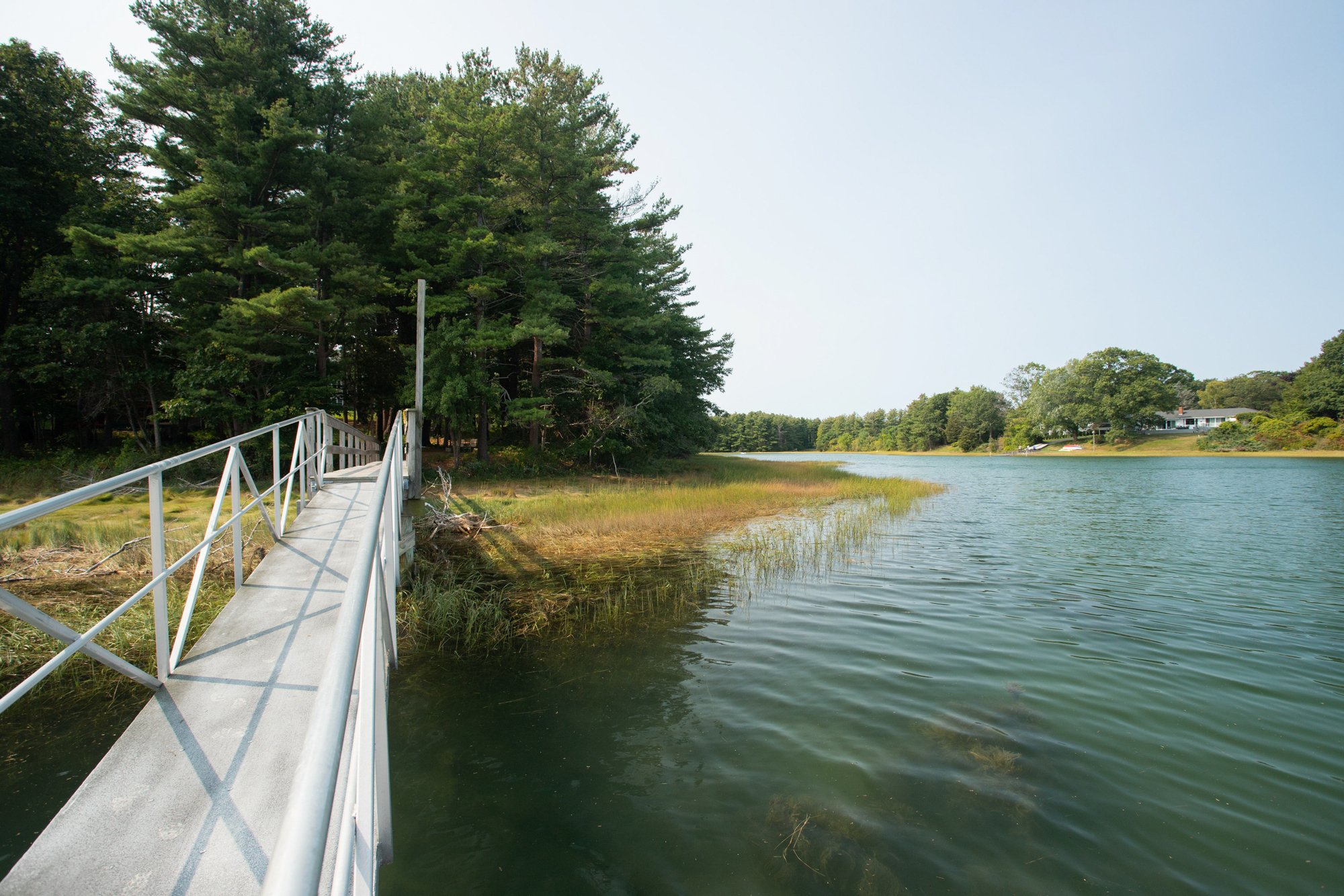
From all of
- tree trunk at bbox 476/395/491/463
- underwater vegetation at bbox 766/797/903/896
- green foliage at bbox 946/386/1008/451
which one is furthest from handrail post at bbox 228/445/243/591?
green foliage at bbox 946/386/1008/451

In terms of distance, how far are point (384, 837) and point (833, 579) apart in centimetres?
804

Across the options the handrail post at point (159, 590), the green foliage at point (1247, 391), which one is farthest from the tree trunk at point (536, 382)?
the green foliage at point (1247, 391)

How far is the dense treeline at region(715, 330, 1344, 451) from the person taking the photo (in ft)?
194

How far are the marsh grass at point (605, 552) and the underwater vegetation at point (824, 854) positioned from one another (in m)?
3.66

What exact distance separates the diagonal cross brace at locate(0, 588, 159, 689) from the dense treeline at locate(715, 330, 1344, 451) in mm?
33084

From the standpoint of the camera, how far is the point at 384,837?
94.1 inches

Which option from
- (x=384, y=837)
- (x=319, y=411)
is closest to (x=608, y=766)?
(x=384, y=837)

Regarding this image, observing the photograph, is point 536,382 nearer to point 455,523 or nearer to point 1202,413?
point 455,523

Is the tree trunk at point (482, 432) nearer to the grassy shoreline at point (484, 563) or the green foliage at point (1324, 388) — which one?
the grassy shoreline at point (484, 563)

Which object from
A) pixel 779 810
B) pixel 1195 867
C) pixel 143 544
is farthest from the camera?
pixel 143 544

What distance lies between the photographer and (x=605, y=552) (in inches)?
433

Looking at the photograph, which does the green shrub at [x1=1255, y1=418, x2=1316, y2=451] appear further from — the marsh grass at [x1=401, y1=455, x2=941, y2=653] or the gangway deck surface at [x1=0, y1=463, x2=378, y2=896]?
the gangway deck surface at [x1=0, y1=463, x2=378, y2=896]

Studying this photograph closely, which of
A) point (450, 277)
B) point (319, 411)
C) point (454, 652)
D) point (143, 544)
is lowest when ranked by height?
point (454, 652)

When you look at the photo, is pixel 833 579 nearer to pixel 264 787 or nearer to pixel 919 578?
pixel 919 578
